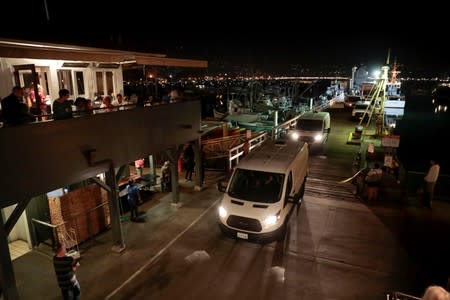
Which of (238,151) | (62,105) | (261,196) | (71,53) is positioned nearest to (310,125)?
(238,151)

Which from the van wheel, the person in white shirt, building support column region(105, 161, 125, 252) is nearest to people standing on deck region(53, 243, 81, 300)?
building support column region(105, 161, 125, 252)

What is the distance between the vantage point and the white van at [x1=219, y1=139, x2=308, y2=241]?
27.8 ft

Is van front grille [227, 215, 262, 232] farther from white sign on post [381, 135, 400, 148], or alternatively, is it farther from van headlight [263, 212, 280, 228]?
white sign on post [381, 135, 400, 148]

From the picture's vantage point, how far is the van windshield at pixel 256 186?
351 inches

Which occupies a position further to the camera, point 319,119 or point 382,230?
point 319,119

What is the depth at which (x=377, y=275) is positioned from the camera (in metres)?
7.53

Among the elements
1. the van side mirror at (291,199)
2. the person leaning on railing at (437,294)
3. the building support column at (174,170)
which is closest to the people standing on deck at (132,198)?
the building support column at (174,170)

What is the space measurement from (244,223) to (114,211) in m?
3.76

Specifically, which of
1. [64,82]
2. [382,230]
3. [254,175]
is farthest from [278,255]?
[64,82]

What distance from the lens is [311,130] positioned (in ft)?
57.9

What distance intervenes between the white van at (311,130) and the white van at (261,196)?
7.34 meters

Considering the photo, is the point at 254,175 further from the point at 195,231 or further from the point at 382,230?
the point at 382,230

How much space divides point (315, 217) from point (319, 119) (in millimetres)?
8750

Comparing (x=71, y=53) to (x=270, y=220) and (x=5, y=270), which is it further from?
(x=270, y=220)
